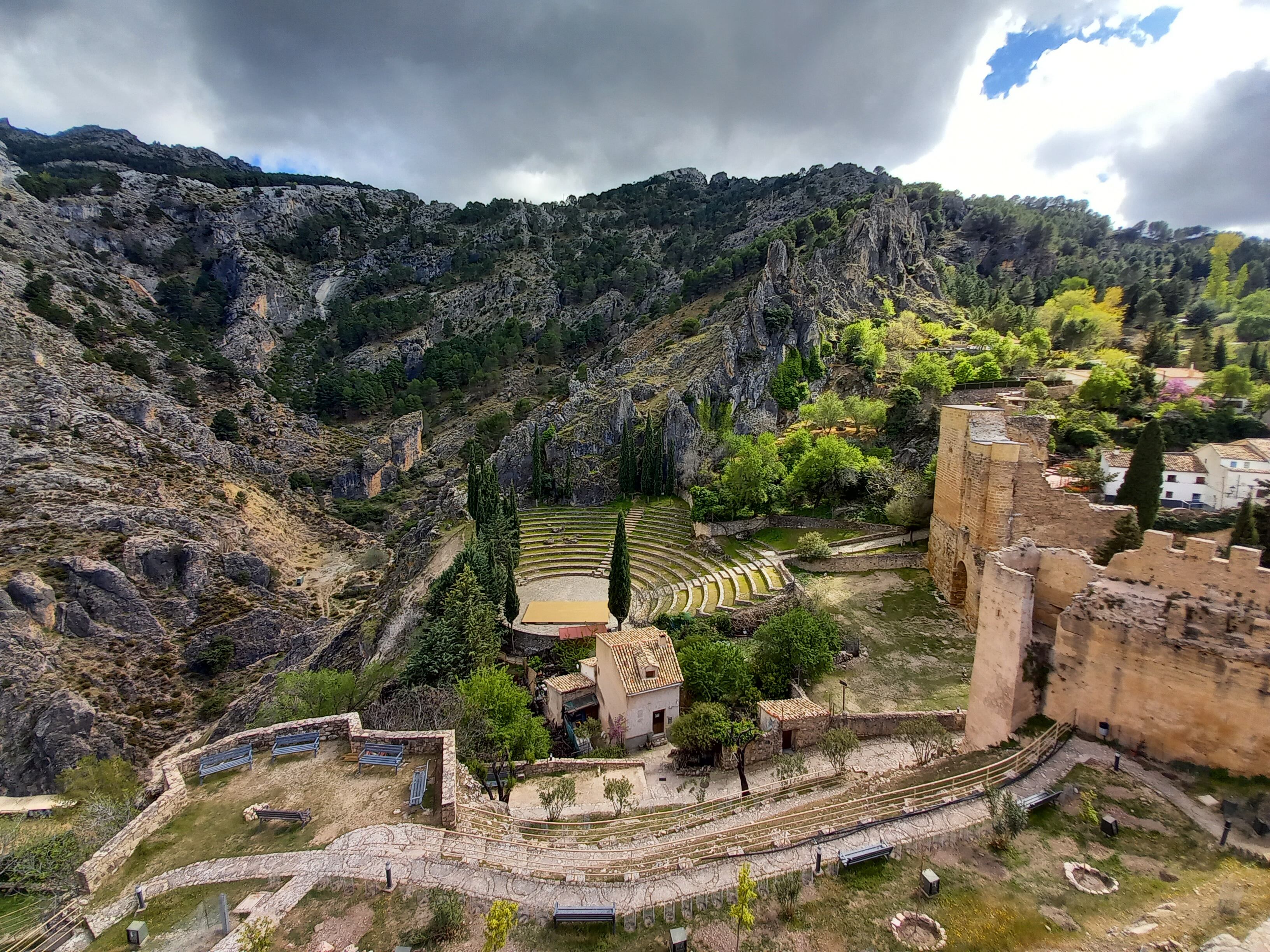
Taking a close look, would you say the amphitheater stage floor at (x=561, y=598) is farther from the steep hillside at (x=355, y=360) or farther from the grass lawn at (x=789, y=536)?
the grass lawn at (x=789, y=536)

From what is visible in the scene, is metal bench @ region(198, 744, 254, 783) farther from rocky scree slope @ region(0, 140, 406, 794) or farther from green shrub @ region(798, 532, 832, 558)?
green shrub @ region(798, 532, 832, 558)

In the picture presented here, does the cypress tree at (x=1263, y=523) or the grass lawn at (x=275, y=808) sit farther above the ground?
the cypress tree at (x=1263, y=523)

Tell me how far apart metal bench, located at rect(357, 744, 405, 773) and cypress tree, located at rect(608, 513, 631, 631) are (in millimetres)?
12296

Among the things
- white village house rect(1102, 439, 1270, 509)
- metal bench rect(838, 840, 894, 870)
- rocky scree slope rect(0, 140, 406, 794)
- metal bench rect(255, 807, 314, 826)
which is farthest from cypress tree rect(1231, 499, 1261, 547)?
rocky scree slope rect(0, 140, 406, 794)

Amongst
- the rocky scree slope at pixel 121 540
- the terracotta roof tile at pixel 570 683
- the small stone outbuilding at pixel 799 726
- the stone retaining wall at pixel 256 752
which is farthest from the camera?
the rocky scree slope at pixel 121 540

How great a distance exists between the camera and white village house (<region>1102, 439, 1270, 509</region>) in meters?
25.4

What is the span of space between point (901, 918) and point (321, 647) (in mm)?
36500

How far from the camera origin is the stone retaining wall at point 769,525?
1211 inches

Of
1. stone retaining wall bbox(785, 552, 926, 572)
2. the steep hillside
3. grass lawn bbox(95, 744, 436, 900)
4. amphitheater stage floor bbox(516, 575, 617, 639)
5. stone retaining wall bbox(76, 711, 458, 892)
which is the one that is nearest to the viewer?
stone retaining wall bbox(76, 711, 458, 892)

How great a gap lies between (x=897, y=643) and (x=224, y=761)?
20398 mm

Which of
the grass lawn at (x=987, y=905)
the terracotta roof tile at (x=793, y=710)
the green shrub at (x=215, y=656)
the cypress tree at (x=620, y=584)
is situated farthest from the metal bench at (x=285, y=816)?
the green shrub at (x=215, y=656)

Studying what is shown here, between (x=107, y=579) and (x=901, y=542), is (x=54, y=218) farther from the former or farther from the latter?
(x=901, y=542)

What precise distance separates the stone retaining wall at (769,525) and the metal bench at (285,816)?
81.5ft

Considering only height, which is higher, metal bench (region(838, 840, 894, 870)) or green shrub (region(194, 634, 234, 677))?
metal bench (region(838, 840, 894, 870))
